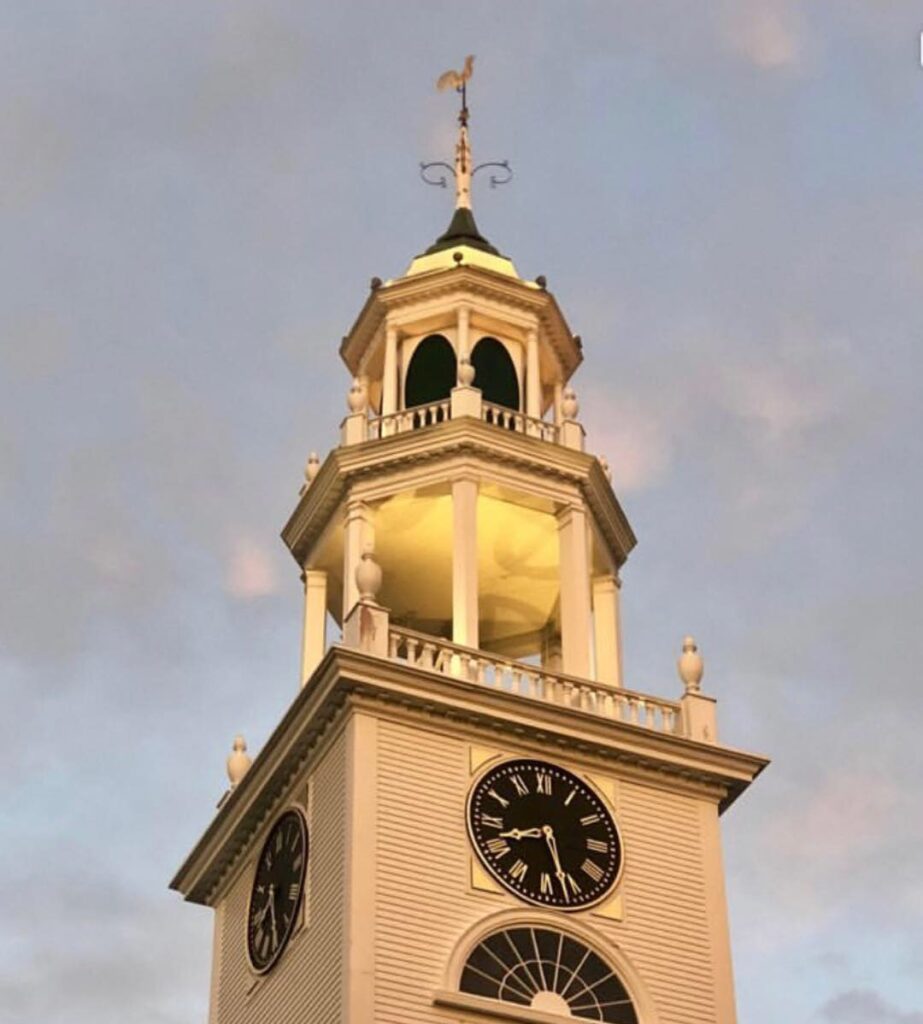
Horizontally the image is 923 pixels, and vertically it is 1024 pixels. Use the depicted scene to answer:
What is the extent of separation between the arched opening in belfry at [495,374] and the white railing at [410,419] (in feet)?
5.42

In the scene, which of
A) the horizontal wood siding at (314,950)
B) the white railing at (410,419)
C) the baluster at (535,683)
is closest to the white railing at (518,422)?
the white railing at (410,419)

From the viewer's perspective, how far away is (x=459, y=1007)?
33.9 m

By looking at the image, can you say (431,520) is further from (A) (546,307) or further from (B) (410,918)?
(B) (410,918)

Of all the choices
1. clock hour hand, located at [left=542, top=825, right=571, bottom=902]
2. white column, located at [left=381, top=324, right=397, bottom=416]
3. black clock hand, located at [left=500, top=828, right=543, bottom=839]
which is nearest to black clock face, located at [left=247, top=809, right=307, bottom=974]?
black clock hand, located at [left=500, top=828, right=543, bottom=839]

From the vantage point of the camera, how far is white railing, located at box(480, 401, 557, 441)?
139 ft

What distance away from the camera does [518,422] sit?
4278 cm

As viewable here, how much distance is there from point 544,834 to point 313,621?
7296 millimetres

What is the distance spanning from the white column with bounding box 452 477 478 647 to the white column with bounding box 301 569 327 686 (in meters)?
2.61

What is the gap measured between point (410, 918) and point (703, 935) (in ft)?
15.7

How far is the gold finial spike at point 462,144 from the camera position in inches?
1893

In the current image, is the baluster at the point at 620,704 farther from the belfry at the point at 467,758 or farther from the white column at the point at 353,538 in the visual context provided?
the white column at the point at 353,538

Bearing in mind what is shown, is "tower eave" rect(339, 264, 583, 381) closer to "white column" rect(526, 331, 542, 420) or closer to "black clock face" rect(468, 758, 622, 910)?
"white column" rect(526, 331, 542, 420)

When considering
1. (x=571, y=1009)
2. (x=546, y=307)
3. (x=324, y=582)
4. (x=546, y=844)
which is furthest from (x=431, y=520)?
(x=571, y=1009)

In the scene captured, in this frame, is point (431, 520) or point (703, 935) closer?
point (703, 935)
